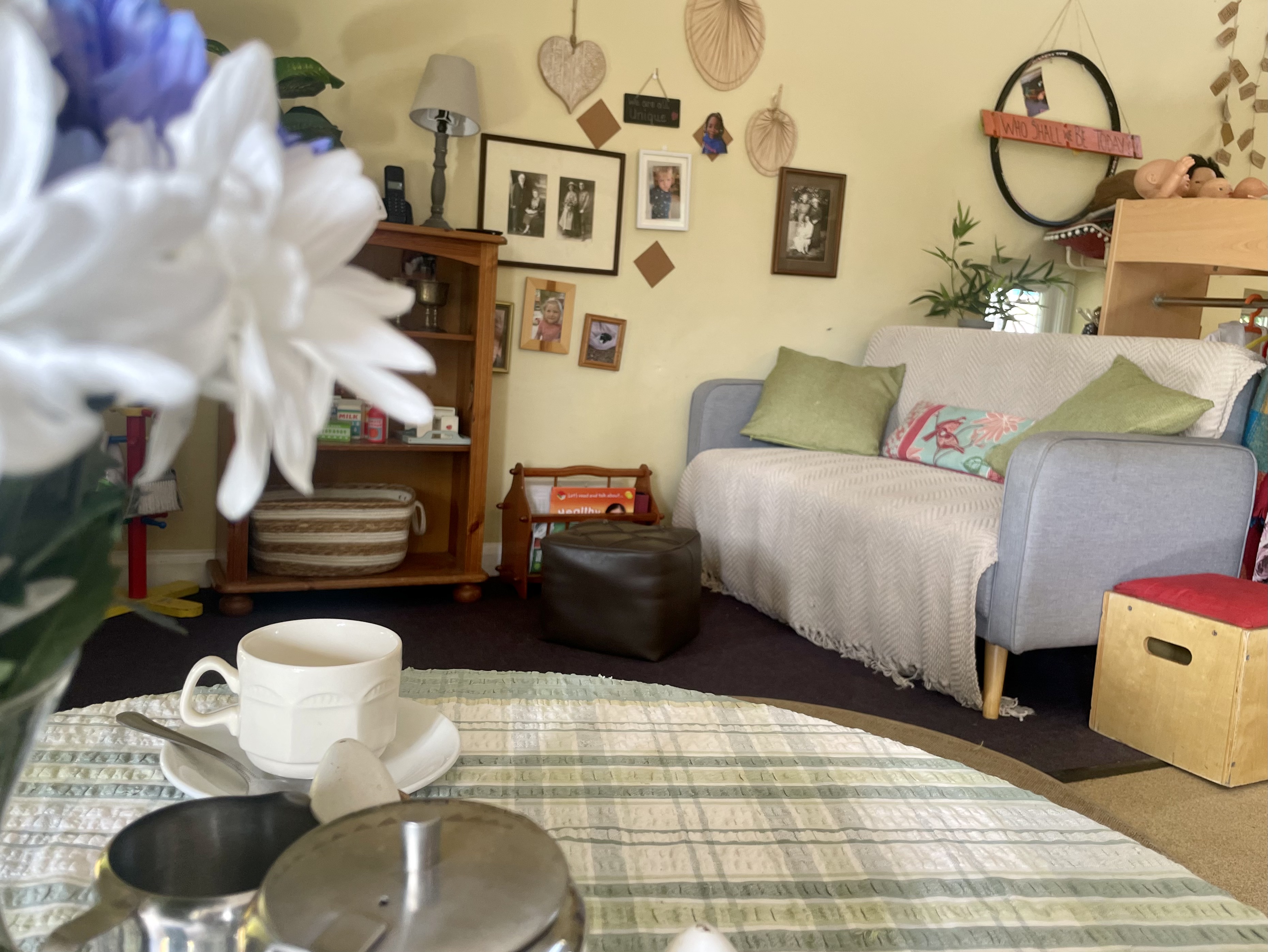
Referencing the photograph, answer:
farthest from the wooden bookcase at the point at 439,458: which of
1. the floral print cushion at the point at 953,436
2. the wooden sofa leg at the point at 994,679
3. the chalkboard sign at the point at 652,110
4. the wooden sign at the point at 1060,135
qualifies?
the wooden sign at the point at 1060,135

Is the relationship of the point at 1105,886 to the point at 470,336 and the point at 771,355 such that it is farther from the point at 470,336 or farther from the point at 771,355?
the point at 771,355

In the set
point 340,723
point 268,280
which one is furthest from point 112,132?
point 340,723

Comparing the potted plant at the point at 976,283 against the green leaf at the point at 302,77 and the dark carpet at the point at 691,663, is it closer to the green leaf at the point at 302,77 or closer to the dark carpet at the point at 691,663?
the dark carpet at the point at 691,663

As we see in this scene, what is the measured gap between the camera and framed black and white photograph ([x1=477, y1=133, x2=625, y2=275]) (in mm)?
3285

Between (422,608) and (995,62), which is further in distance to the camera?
(995,62)

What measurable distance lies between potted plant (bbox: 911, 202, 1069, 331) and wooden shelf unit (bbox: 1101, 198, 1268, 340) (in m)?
0.37

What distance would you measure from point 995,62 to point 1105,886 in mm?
4076

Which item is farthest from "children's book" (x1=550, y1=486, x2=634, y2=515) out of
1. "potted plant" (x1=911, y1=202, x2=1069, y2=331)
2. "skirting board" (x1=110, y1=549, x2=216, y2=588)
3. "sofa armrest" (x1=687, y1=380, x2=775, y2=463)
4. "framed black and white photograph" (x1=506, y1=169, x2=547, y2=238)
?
"potted plant" (x1=911, y1=202, x2=1069, y2=331)

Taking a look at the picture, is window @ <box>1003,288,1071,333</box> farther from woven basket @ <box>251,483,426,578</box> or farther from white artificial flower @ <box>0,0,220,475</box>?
white artificial flower @ <box>0,0,220,475</box>

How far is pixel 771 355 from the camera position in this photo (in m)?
3.79

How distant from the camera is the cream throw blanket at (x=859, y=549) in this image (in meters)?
2.32

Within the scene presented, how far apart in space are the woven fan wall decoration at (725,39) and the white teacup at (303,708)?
3.32m

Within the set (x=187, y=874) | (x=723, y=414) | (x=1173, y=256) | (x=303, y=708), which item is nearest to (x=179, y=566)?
(x=723, y=414)

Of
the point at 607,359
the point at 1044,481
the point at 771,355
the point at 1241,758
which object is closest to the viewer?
the point at 1241,758
